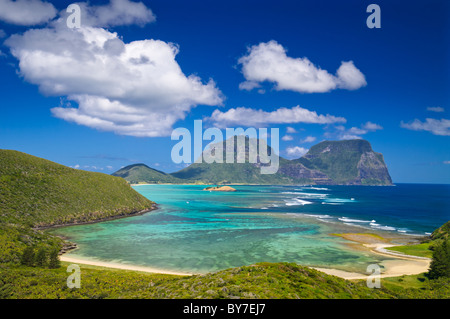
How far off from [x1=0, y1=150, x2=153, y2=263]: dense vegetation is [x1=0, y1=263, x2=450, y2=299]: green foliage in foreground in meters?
21.2

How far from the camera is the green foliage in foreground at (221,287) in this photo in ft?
71.1

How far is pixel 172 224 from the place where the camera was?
292 ft

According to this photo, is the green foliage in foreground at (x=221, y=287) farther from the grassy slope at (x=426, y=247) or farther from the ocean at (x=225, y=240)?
the grassy slope at (x=426, y=247)

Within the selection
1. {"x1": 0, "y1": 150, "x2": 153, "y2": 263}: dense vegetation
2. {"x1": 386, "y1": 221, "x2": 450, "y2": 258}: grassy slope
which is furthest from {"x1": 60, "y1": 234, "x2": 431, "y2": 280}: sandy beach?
{"x1": 0, "y1": 150, "x2": 153, "y2": 263}: dense vegetation

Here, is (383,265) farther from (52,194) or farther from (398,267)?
(52,194)

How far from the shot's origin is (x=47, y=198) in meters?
82.7

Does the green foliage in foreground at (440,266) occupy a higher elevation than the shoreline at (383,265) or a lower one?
higher

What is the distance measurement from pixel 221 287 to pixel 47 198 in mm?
83726

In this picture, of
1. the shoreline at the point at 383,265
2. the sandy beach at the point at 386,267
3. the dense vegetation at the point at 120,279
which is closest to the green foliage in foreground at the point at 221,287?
the dense vegetation at the point at 120,279

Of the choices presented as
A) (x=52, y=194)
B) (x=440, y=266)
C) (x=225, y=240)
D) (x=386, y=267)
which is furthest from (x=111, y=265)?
(x=52, y=194)

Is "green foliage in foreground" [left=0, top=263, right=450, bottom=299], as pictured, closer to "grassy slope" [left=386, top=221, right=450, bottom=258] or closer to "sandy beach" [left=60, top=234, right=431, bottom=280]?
"sandy beach" [left=60, top=234, right=431, bottom=280]

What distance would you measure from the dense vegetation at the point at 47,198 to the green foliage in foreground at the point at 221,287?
836 inches
